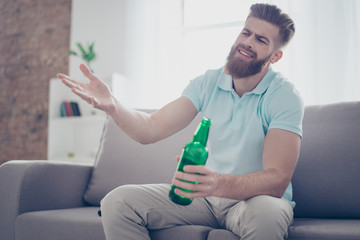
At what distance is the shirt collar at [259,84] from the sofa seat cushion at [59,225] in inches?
28.8

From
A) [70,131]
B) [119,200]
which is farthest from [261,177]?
[70,131]

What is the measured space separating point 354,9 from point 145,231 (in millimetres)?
2784

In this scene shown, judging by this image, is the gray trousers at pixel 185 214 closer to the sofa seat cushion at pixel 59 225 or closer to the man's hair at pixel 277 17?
the sofa seat cushion at pixel 59 225

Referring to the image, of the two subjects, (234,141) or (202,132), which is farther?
(234,141)

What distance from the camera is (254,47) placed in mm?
1508

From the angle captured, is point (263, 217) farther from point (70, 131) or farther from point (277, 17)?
point (70, 131)

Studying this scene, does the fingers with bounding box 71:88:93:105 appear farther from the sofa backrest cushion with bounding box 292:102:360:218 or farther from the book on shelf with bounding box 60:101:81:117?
the book on shelf with bounding box 60:101:81:117

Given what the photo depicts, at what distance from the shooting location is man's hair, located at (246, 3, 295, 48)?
1.52 metres

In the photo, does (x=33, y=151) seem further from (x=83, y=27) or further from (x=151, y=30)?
(x=151, y=30)

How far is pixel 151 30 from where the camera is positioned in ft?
12.6

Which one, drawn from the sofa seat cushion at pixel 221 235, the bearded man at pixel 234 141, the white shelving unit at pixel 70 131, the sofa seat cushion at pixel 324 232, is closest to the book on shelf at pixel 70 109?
the white shelving unit at pixel 70 131

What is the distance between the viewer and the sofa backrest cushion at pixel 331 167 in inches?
57.1

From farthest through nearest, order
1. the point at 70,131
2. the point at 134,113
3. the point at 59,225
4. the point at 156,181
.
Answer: the point at 70,131, the point at 156,181, the point at 59,225, the point at 134,113

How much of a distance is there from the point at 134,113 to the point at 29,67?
388 centimetres
